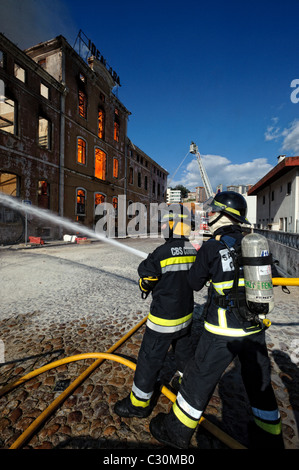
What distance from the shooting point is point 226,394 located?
7.13 ft

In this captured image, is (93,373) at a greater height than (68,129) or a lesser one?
lesser

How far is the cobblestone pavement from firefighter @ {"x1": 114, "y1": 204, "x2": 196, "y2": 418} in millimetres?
243

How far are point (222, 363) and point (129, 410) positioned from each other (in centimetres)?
99

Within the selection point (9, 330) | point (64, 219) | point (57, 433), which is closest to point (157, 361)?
point (57, 433)

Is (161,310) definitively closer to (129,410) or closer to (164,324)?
(164,324)

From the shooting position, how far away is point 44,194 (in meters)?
16.0

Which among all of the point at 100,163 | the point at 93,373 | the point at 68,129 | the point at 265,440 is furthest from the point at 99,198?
the point at 265,440

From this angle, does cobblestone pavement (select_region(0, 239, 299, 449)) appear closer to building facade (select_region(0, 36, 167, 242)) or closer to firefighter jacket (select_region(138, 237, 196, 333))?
firefighter jacket (select_region(138, 237, 196, 333))

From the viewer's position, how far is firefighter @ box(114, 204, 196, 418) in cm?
182

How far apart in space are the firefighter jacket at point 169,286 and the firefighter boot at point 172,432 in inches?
24.6

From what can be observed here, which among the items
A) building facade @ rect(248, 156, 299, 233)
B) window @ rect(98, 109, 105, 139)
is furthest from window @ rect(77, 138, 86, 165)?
building facade @ rect(248, 156, 299, 233)

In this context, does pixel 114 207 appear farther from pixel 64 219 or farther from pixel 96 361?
pixel 96 361

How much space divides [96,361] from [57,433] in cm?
81

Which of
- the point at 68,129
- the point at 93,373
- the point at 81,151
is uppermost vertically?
the point at 68,129
